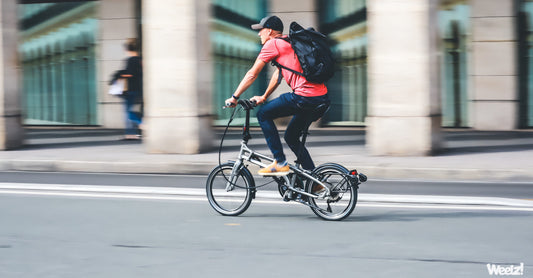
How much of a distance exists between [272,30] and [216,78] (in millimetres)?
10280

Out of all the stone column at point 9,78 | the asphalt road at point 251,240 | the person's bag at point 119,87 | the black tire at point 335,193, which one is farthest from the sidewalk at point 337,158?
the black tire at point 335,193

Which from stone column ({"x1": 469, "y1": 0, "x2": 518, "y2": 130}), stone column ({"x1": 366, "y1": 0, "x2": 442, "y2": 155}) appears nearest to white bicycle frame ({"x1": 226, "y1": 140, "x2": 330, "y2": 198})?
stone column ({"x1": 366, "y1": 0, "x2": 442, "y2": 155})

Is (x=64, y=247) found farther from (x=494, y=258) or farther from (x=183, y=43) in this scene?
(x=183, y=43)

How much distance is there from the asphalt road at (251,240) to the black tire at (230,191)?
4.2 inches

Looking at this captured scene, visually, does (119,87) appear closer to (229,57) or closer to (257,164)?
(229,57)

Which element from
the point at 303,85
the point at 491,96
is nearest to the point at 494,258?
the point at 303,85

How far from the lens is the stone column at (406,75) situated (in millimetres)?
11062

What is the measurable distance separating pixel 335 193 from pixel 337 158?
13.3ft

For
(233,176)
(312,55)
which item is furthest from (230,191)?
(312,55)

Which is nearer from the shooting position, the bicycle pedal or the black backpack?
the black backpack

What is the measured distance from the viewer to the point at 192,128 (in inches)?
468

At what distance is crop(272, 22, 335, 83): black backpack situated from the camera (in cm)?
659

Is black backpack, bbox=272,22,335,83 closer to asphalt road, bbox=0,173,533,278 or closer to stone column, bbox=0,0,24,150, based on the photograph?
asphalt road, bbox=0,173,533,278

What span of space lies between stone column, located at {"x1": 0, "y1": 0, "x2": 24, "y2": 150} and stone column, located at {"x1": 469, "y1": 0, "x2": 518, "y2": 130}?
26.7 ft
